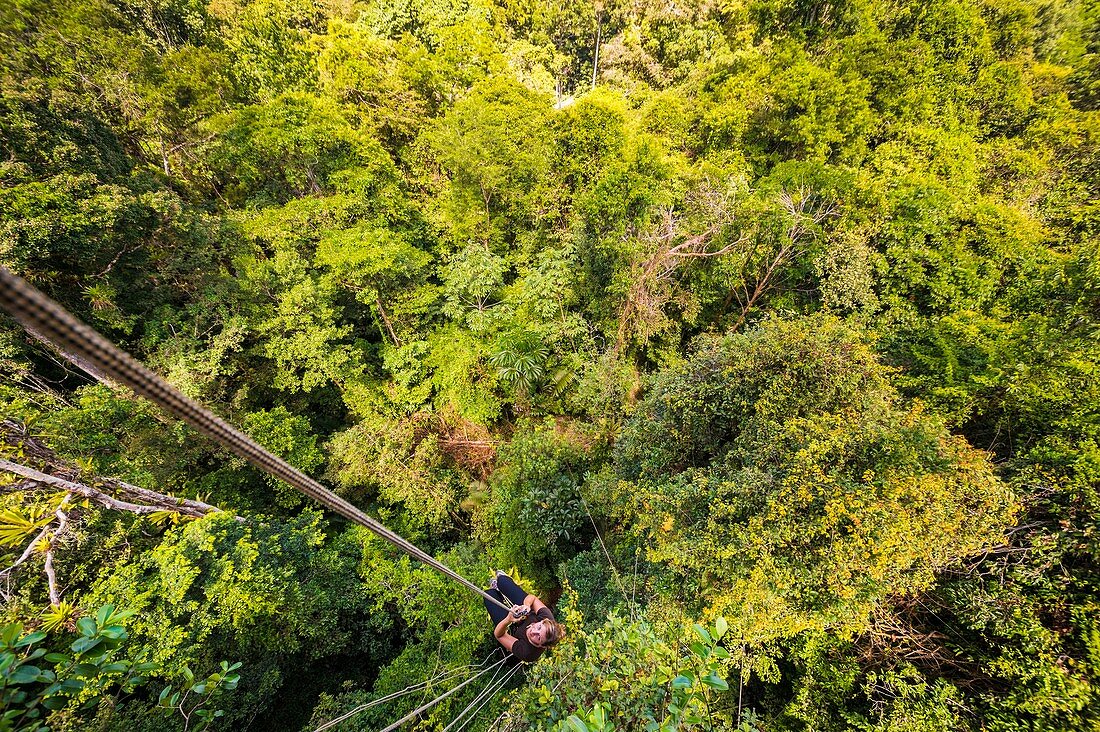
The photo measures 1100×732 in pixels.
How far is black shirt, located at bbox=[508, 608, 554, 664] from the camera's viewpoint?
5.71m

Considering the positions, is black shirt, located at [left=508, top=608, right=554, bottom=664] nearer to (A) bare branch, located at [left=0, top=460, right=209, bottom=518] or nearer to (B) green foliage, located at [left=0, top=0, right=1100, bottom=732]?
(B) green foliage, located at [left=0, top=0, right=1100, bottom=732]

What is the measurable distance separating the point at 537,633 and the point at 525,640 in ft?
2.38

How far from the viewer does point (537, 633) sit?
525cm

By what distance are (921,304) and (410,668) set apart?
13.9 meters

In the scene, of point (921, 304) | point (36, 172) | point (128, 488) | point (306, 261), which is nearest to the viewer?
point (128, 488)

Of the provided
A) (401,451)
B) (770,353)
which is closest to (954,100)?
(770,353)

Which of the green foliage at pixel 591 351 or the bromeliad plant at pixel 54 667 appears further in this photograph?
the green foliage at pixel 591 351

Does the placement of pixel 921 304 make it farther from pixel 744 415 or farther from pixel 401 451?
pixel 401 451

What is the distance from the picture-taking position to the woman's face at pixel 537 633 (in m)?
5.19

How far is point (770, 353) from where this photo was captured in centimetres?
649

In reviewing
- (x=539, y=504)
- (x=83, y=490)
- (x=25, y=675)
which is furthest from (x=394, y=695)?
(x=83, y=490)

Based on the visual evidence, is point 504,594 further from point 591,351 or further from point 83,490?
point 83,490

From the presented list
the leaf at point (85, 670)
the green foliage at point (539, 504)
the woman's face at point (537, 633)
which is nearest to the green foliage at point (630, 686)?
the woman's face at point (537, 633)

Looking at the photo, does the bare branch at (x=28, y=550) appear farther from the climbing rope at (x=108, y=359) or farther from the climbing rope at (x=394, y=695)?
the climbing rope at (x=108, y=359)
